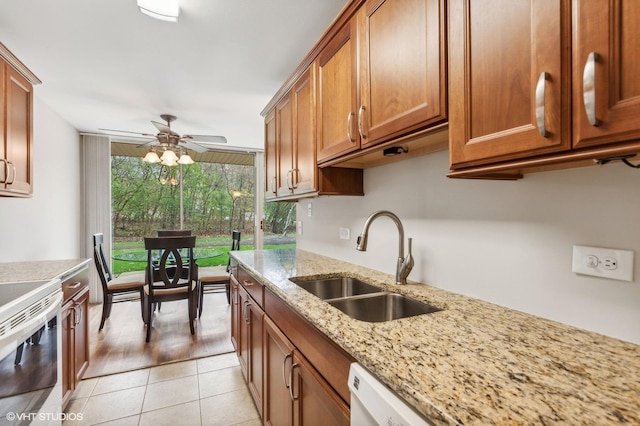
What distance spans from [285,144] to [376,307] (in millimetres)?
1424

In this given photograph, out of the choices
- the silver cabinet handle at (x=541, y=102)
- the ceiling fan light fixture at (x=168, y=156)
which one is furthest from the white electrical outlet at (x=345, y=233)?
the ceiling fan light fixture at (x=168, y=156)

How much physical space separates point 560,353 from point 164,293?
3267 mm

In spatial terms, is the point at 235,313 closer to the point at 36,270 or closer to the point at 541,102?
the point at 36,270

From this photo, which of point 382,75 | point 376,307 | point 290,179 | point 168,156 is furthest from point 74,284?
point 382,75

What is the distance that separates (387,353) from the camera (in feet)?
2.52

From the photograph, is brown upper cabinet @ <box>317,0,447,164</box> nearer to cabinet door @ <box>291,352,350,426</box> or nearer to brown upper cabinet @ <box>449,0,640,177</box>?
brown upper cabinet @ <box>449,0,640,177</box>

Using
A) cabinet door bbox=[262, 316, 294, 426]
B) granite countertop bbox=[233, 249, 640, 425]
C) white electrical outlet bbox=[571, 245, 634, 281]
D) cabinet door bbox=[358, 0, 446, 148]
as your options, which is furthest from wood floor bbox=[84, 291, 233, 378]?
white electrical outlet bbox=[571, 245, 634, 281]

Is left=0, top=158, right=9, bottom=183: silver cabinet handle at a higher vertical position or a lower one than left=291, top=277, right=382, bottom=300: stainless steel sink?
higher

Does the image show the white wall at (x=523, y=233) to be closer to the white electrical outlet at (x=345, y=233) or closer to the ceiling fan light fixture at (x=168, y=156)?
the white electrical outlet at (x=345, y=233)

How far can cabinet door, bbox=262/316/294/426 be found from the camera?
129 centimetres

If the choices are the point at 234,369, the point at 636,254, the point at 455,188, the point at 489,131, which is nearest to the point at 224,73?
the point at 455,188

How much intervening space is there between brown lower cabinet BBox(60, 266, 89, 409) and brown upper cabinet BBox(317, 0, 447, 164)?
1869 millimetres

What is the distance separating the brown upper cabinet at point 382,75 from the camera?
100cm

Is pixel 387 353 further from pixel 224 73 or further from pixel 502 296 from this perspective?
pixel 224 73
